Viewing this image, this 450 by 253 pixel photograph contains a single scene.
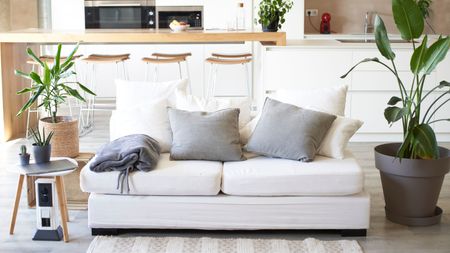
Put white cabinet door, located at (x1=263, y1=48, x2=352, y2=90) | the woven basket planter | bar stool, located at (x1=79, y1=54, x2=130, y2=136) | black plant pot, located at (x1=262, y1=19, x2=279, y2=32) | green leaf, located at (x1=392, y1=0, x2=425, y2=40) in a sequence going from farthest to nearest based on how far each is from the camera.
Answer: bar stool, located at (x1=79, y1=54, x2=130, y2=136)
white cabinet door, located at (x1=263, y1=48, x2=352, y2=90)
black plant pot, located at (x1=262, y1=19, x2=279, y2=32)
the woven basket planter
green leaf, located at (x1=392, y1=0, x2=425, y2=40)

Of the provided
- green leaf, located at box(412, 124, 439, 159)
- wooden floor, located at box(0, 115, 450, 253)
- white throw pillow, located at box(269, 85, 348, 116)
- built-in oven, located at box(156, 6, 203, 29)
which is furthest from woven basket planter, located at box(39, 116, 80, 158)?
built-in oven, located at box(156, 6, 203, 29)

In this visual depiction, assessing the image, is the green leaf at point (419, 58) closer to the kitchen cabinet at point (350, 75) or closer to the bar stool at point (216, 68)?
the kitchen cabinet at point (350, 75)

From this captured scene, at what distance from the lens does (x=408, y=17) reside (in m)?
4.24

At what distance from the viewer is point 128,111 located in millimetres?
4750

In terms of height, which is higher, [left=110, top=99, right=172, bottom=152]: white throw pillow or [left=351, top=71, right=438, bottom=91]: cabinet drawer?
[left=351, top=71, right=438, bottom=91]: cabinet drawer

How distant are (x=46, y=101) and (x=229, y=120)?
1.28m

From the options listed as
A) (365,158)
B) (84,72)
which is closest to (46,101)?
(365,158)

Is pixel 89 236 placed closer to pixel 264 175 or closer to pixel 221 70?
pixel 264 175

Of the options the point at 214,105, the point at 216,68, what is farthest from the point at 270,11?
the point at 214,105

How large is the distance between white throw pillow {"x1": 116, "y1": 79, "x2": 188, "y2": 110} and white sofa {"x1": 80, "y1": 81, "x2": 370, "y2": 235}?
815mm

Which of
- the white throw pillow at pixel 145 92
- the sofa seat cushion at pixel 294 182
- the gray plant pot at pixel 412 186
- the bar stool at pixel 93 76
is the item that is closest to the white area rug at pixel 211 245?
the sofa seat cushion at pixel 294 182

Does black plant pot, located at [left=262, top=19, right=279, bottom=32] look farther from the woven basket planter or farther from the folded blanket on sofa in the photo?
the folded blanket on sofa

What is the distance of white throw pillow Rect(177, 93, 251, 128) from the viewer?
4.77 meters

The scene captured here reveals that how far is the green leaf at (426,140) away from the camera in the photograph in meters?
4.15
